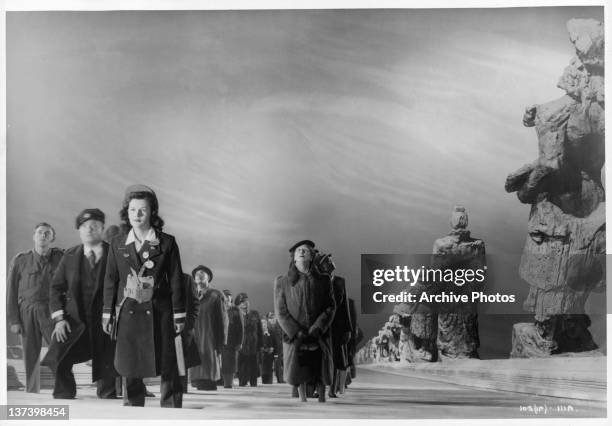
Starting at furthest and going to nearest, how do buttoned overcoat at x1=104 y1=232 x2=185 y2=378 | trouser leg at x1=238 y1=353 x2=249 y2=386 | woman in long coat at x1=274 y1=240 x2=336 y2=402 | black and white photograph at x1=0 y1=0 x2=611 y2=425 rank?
→ trouser leg at x1=238 y1=353 x2=249 y2=386
black and white photograph at x1=0 y1=0 x2=611 y2=425
woman in long coat at x1=274 y1=240 x2=336 y2=402
buttoned overcoat at x1=104 y1=232 x2=185 y2=378

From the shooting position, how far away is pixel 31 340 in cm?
639

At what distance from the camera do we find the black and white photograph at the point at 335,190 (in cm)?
640

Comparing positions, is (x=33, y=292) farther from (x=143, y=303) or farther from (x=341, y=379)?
(x=341, y=379)

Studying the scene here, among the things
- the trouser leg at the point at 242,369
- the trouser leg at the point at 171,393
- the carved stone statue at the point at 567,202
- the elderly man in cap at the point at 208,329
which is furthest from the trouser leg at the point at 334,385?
the carved stone statue at the point at 567,202

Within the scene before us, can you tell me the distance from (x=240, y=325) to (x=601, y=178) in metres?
2.85

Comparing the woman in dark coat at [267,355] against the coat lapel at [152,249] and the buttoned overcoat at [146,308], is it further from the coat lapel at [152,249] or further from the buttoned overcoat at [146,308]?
the coat lapel at [152,249]

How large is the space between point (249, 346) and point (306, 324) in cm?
48

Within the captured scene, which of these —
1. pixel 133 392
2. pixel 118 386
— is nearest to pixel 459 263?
pixel 133 392

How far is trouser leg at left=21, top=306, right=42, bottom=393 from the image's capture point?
20.9ft

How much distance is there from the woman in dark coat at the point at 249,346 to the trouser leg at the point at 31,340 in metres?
1.45

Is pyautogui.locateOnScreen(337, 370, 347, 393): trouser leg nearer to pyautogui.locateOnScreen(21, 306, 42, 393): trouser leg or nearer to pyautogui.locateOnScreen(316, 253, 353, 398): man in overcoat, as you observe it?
pyautogui.locateOnScreen(316, 253, 353, 398): man in overcoat

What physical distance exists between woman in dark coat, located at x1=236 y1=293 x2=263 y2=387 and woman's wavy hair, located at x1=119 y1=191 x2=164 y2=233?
2.56 feet

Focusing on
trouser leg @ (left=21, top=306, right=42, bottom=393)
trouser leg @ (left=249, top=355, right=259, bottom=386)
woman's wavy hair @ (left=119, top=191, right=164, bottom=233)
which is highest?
woman's wavy hair @ (left=119, top=191, right=164, bottom=233)

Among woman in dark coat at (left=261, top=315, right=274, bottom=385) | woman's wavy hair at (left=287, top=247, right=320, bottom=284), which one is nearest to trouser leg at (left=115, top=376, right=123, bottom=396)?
woman in dark coat at (left=261, top=315, right=274, bottom=385)
